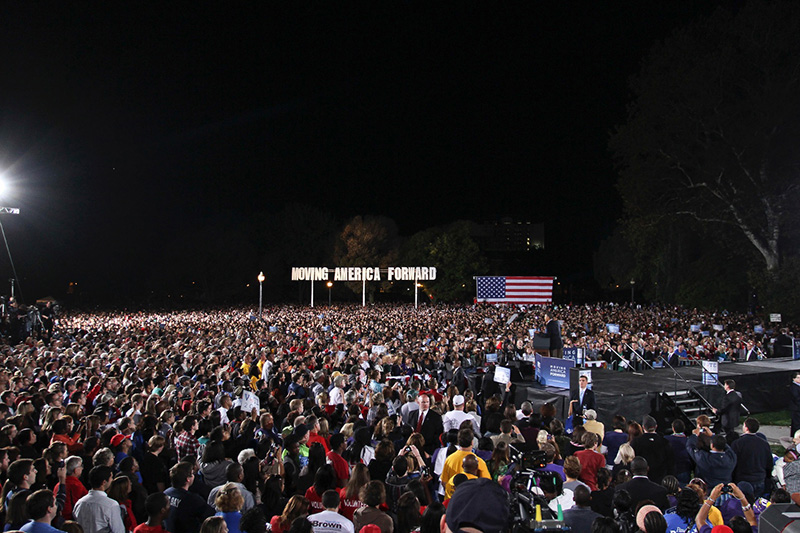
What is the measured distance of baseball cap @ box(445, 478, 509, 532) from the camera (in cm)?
391

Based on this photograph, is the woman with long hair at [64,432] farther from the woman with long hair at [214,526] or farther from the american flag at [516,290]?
the american flag at [516,290]

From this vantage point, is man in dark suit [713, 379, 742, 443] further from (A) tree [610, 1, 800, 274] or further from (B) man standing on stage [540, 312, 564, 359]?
(A) tree [610, 1, 800, 274]

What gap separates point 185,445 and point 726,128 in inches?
1221

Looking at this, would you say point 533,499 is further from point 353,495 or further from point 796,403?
point 796,403

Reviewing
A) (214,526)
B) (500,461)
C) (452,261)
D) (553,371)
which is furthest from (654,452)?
(452,261)

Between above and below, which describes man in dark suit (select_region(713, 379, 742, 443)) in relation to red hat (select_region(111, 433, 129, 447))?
below

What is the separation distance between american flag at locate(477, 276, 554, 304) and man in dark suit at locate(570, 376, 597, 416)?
819 inches

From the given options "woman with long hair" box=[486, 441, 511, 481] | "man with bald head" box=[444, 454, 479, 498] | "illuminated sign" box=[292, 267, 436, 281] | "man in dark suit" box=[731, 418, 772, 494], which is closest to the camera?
"man with bald head" box=[444, 454, 479, 498]

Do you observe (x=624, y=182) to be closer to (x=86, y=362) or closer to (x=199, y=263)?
(x=86, y=362)

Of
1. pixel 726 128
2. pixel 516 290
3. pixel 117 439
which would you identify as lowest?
pixel 117 439

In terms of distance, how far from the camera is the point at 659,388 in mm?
12477

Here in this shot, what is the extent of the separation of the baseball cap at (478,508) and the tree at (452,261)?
5201 cm

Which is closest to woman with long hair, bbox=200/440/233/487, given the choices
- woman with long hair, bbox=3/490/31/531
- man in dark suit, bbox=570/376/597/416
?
woman with long hair, bbox=3/490/31/531

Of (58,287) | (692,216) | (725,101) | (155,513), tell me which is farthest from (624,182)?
(58,287)
